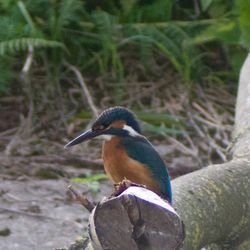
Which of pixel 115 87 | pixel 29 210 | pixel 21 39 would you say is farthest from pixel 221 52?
pixel 29 210

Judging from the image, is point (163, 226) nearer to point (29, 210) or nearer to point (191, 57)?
point (29, 210)

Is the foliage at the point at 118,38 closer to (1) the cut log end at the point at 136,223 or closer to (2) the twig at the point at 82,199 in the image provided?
(2) the twig at the point at 82,199

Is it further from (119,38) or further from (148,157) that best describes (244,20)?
(148,157)

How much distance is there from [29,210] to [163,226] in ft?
7.48

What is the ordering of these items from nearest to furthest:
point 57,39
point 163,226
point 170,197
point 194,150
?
point 163,226
point 170,197
point 194,150
point 57,39

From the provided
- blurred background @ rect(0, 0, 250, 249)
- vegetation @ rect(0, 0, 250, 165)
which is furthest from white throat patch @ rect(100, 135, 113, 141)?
vegetation @ rect(0, 0, 250, 165)

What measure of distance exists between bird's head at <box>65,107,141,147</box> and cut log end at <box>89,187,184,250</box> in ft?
3.07

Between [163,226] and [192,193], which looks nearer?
[163,226]

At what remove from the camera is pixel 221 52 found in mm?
6387

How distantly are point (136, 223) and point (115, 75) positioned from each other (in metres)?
3.47

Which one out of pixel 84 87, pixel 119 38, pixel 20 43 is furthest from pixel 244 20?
pixel 20 43

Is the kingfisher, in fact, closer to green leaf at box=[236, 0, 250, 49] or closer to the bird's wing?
the bird's wing

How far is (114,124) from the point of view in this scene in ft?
12.0

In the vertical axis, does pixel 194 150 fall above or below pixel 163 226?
below
